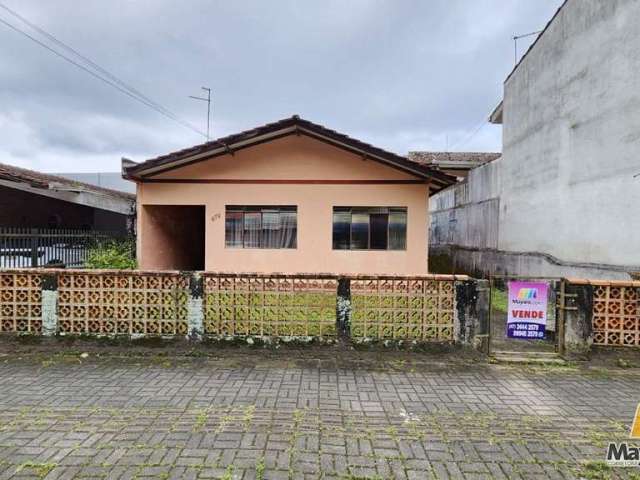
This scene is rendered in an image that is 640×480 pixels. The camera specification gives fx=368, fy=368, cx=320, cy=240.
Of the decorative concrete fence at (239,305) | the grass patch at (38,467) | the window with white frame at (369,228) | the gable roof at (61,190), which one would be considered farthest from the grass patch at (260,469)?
the gable roof at (61,190)

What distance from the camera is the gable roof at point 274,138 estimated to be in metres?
9.60

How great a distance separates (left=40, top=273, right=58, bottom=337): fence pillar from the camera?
5.10m

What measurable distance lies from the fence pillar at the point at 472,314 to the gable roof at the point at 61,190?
31.0 feet

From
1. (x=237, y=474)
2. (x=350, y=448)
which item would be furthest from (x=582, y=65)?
(x=237, y=474)

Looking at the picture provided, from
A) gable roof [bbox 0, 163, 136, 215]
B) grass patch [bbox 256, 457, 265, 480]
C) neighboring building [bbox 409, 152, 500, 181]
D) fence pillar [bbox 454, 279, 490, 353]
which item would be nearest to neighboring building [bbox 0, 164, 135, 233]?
gable roof [bbox 0, 163, 136, 215]

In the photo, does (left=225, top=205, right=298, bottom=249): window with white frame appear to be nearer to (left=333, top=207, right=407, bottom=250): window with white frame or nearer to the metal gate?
(left=333, top=207, right=407, bottom=250): window with white frame

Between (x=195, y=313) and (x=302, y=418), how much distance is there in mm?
2347

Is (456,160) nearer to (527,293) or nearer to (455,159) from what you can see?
(455,159)

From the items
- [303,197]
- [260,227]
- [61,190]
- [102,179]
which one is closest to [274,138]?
[303,197]

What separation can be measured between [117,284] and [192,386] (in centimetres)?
201

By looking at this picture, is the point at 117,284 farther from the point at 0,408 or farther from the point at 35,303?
the point at 0,408

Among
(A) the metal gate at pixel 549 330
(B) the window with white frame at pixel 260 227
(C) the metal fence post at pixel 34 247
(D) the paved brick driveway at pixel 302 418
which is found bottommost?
(D) the paved brick driveway at pixel 302 418

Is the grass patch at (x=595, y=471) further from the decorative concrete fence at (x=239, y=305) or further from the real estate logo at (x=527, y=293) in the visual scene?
the real estate logo at (x=527, y=293)

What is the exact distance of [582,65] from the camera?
28.5 ft
